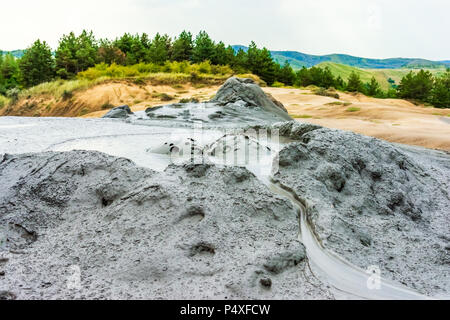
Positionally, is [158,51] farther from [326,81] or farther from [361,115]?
[361,115]

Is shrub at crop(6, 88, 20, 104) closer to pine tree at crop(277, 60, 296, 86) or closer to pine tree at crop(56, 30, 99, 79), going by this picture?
pine tree at crop(56, 30, 99, 79)

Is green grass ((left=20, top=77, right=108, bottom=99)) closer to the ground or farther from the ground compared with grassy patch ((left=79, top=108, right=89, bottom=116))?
farther from the ground

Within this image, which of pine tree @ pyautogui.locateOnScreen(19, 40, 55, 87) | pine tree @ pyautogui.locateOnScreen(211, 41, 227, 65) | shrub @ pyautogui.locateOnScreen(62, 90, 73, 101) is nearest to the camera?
shrub @ pyautogui.locateOnScreen(62, 90, 73, 101)

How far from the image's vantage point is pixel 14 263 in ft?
5.45

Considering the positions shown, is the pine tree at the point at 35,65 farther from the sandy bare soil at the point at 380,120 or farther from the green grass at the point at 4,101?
the sandy bare soil at the point at 380,120

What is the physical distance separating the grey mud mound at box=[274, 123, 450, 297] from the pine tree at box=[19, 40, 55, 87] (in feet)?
Result: 70.5

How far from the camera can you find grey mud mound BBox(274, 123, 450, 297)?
6.07 feet

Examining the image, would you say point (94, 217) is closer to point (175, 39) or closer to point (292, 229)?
point (292, 229)

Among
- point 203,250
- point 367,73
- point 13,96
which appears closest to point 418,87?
point 13,96

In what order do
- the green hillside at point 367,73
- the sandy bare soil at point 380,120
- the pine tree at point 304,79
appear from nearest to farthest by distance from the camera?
the sandy bare soil at point 380,120
the pine tree at point 304,79
the green hillside at point 367,73

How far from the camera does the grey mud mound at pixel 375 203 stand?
1851 millimetres

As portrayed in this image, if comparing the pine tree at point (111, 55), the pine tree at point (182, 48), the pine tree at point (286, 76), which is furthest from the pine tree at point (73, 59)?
the pine tree at point (286, 76)

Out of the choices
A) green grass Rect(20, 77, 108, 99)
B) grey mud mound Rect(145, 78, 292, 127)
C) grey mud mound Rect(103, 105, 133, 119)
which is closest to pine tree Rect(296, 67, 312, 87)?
green grass Rect(20, 77, 108, 99)

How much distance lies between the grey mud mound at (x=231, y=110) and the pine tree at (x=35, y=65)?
17.0 m
